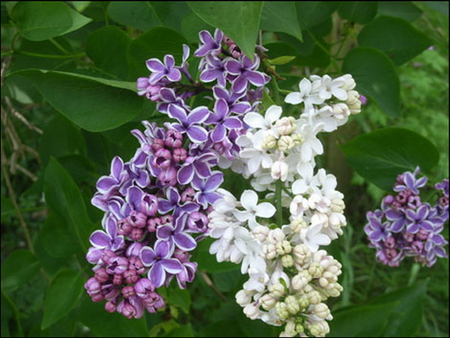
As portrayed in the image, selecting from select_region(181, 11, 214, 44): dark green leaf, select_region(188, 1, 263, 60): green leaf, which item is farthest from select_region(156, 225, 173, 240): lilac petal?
select_region(181, 11, 214, 44): dark green leaf

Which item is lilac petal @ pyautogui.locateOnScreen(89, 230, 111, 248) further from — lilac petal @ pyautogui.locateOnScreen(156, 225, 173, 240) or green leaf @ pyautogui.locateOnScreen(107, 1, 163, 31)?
green leaf @ pyautogui.locateOnScreen(107, 1, 163, 31)

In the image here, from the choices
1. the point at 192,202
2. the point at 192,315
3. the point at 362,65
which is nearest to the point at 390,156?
the point at 362,65

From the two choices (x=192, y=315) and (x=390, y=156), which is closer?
(x=390, y=156)

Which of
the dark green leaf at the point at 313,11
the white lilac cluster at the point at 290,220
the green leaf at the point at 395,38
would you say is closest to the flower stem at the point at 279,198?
the white lilac cluster at the point at 290,220

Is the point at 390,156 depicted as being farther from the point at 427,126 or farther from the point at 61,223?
the point at 427,126

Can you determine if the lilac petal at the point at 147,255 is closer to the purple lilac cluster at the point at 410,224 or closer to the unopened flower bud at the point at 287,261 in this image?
the unopened flower bud at the point at 287,261

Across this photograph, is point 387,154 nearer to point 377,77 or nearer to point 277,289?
point 377,77
